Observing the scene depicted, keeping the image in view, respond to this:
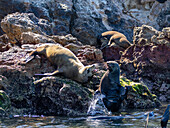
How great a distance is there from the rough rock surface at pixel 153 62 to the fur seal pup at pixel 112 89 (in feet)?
10.6

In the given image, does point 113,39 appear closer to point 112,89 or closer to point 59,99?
point 112,89

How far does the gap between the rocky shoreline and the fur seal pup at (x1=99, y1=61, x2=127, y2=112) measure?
41 cm

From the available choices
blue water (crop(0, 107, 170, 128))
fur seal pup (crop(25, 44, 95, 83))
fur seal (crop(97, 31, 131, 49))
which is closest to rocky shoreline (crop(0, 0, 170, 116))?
fur seal pup (crop(25, 44, 95, 83))

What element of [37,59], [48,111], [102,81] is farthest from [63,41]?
[48,111]

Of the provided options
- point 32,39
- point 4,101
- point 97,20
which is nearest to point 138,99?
point 4,101

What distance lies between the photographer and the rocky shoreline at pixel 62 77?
7.71 metres

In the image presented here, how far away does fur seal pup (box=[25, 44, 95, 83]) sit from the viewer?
8.36 meters

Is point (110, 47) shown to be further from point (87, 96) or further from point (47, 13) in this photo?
point (87, 96)

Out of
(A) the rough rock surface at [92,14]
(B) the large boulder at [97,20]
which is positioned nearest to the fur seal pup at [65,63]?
(A) the rough rock surface at [92,14]

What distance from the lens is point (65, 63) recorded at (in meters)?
8.62

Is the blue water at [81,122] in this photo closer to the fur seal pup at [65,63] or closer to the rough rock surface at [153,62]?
the fur seal pup at [65,63]

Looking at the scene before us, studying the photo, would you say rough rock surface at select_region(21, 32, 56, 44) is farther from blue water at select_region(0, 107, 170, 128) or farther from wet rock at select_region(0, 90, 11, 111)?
blue water at select_region(0, 107, 170, 128)

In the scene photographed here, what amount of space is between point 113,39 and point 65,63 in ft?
22.8

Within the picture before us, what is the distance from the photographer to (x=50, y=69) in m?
8.81
